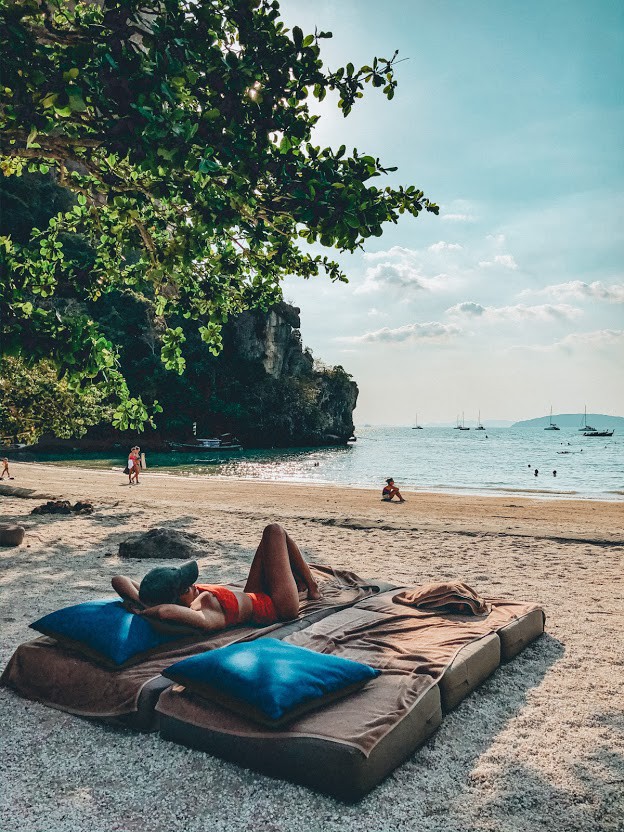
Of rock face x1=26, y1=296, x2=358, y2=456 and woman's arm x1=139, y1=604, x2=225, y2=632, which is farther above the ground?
rock face x1=26, y1=296, x2=358, y2=456

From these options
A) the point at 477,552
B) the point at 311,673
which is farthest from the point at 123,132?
the point at 477,552

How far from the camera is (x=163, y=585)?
455 cm

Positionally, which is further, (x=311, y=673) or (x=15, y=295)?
(x=15, y=295)

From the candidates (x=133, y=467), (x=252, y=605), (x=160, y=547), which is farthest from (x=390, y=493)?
(x=252, y=605)

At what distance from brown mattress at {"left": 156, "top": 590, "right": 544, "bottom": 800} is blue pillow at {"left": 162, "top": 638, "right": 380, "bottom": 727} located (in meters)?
0.08

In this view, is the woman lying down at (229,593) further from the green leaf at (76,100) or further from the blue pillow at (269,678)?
the green leaf at (76,100)

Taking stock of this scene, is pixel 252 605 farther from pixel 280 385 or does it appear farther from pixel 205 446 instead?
pixel 280 385

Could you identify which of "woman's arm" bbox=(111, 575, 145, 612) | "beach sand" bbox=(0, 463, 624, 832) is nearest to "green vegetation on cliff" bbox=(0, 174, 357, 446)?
"beach sand" bbox=(0, 463, 624, 832)

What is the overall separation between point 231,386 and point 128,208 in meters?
69.3

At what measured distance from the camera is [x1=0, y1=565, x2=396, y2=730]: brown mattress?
384 centimetres

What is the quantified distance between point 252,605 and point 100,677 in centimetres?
142

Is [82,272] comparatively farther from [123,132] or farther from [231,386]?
[231,386]

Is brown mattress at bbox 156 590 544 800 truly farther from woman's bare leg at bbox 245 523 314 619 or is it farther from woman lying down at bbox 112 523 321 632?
woman lying down at bbox 112 523 321 632

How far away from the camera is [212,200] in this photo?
522 centimetres
